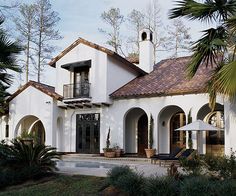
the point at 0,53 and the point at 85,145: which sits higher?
the point at 0,53

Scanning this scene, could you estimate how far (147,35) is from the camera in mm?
26266

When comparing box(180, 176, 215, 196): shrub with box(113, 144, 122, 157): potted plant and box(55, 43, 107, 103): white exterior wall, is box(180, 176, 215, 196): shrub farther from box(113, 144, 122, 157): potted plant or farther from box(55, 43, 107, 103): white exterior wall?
box(55, 43, 107, 103): white exterior wall

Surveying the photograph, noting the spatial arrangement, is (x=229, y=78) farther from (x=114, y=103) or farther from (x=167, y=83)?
(x=114, y=103)

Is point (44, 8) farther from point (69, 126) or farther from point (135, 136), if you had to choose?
point (135, 136)

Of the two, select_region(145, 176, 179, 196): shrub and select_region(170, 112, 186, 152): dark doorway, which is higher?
select_region(170, 112, 186, 152): dark doorway

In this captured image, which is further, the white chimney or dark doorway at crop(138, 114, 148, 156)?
the white chimney

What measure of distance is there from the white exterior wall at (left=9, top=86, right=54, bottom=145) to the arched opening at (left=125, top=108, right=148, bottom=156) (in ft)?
16.9

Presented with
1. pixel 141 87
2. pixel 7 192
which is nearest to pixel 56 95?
pixel 141 87

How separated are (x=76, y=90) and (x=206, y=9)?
14042 mm

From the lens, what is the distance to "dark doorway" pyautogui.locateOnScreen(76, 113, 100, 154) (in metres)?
23.8

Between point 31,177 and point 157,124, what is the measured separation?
9.80 metres

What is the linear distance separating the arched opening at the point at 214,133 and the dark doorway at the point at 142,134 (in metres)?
4.18

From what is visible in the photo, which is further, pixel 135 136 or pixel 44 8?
pixel 44 8

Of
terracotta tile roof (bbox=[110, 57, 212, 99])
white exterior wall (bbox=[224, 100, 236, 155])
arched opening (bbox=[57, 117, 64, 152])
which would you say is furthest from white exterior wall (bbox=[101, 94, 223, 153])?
white exterior wall (bbox=[224, 100, 236, 155])
